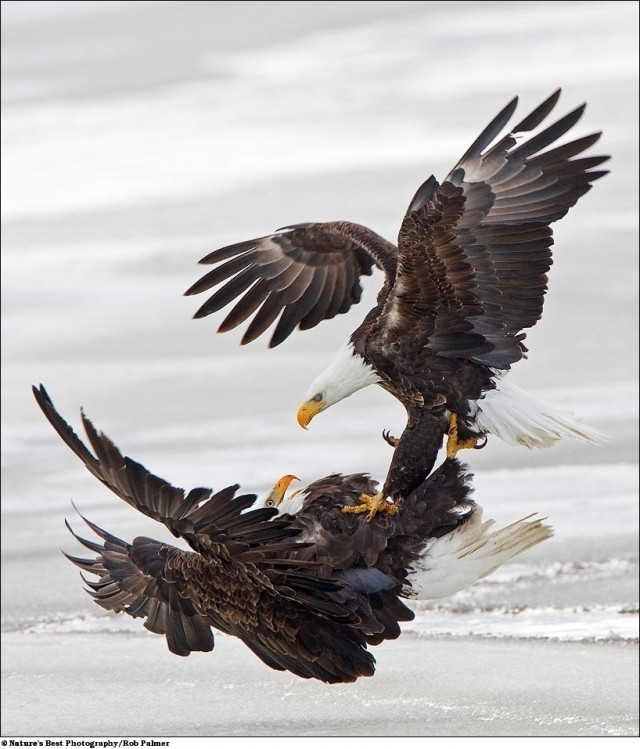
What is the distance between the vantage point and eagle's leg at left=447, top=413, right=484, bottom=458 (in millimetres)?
5141

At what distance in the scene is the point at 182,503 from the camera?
4.35m

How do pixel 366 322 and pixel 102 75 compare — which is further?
pixel 102 75

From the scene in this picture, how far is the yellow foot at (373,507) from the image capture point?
4.94 metres

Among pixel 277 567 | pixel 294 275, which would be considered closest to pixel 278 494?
pixel 277 567

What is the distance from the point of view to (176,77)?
12406mm

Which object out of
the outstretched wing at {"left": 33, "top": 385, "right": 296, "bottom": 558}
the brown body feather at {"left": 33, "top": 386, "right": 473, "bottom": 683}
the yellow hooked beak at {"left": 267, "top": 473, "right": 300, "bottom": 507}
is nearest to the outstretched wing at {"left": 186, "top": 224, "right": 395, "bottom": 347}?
the yellow hooked beak at {"left": 267, "top": 473, "right": 300, "bottom": 507}

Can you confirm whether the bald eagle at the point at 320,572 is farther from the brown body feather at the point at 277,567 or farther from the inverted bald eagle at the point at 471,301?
the inverted bald eagle at the point at 471,301

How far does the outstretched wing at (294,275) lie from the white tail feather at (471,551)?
132 centimetres

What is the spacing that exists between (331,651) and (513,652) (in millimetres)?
1472

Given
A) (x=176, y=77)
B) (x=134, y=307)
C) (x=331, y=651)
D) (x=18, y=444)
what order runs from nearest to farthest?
(x=331, y=651)
(x=18, y=444)
(x=134, y=307)
(x=176, y=77)

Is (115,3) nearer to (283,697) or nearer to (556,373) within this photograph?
(556,373)

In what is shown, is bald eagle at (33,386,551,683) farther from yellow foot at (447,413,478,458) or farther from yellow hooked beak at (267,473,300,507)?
yellow foot at (447,413,478,458)

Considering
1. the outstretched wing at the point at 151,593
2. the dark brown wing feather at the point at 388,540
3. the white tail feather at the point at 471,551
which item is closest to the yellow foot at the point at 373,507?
the dark brown wing feather at the point at 388,540

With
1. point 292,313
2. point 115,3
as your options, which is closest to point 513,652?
point 292,313
